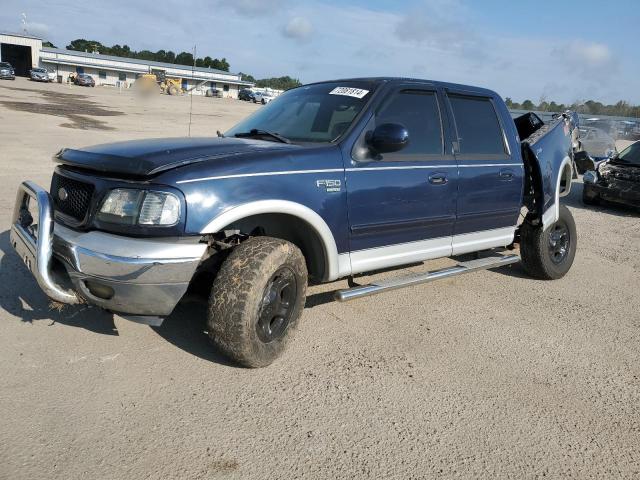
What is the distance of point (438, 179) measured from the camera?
13.8 feet

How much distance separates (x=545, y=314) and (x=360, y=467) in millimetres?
2906

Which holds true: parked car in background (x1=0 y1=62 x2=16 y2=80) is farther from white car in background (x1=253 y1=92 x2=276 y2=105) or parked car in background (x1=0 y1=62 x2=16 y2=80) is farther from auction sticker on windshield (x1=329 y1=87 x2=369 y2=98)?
auction sticker on windshield (x1=329 y1=87 x2=369 y2=98)

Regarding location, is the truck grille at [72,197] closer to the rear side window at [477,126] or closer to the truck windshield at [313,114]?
the truck windshield at [313,114]

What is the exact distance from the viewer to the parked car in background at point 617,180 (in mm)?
10164

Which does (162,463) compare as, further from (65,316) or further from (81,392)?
(65,316)

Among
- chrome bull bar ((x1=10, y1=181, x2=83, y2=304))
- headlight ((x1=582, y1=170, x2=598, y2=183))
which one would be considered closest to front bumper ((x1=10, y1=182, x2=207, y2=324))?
chrome bull bar ((x1=10, y1=181, x2=83, y2=304))

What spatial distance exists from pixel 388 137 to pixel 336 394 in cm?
173

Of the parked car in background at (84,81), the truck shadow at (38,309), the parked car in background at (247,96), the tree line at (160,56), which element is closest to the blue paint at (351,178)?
the truck shadow at (38,309)

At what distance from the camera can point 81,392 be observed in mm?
2973

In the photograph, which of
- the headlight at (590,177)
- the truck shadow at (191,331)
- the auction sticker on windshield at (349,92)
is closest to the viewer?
the truck shadow at (191,331)

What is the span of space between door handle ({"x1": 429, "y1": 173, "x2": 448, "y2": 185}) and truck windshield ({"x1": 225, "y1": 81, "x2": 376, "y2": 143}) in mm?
801

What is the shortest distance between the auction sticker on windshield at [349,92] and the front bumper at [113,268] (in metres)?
1.83

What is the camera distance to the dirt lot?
8.45 feet

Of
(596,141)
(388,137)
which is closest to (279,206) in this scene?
(388,137)
